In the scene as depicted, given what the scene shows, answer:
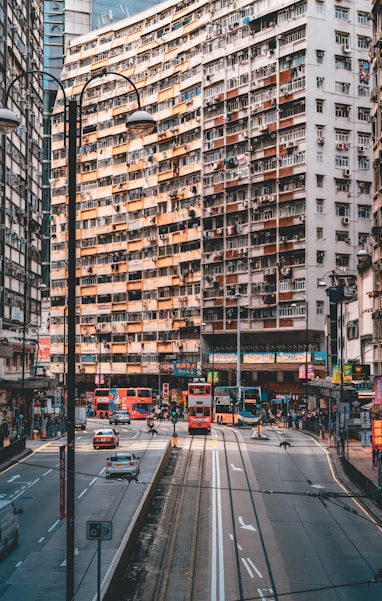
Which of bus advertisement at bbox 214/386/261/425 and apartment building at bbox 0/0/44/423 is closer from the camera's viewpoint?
apartment building at bbox 0/0/44/423

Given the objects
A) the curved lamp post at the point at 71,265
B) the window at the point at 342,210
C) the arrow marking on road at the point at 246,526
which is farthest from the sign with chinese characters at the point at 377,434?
the window at the point at 342,210

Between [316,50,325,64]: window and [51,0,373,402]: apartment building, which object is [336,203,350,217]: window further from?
[316,50,325,64]: window

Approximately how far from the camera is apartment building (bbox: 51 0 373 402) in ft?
316

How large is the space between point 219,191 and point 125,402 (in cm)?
2463

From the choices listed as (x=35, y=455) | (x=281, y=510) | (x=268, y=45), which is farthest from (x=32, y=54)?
(x=281, y=510)

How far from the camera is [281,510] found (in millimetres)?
38688

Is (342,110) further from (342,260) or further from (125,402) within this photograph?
(125,402)

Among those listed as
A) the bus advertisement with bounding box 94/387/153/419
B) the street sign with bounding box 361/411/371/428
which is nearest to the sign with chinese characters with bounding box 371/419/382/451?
the street sign with bounding box 361/411/371/428

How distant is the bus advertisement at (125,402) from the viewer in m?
101

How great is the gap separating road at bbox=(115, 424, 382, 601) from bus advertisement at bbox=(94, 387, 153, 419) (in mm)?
47679

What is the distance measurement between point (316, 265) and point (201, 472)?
4769 cm

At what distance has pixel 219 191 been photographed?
346 feet

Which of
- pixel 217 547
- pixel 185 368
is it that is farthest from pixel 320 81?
pixel 217 547

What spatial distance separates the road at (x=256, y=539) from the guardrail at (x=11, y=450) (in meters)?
9.26
